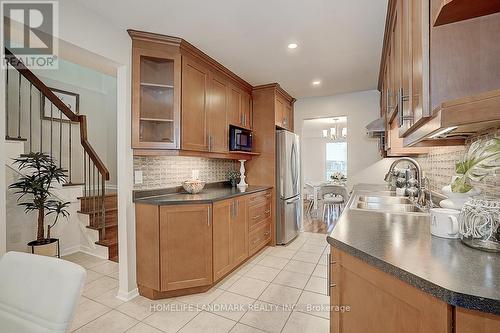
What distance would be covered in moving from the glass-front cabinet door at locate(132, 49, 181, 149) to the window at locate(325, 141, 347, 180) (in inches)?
287

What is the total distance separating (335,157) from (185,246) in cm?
757

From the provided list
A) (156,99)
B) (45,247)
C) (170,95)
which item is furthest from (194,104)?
(45,247)

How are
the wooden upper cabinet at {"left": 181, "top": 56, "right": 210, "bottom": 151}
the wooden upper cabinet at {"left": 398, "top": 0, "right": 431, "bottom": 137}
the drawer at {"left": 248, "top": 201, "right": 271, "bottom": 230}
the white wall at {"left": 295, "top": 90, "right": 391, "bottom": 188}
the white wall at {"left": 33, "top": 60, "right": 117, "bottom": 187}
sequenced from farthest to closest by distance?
the white wall at {"left": 33, "top": 60, "right": 117, "bottom": 187}, the white wall at {"left": 295, "top": 90, "right": 391, "bottom": 188}, the drawer at {"left": 248, "top": 201, "right": 271, "bottom": 230}, the wooden upper cabinet at {"left": 181, "top": 56, "right": 210, "bottom": 151}, the wooden upper cabinet at {"left": 398, "top": 0, "right": 431, "bottom": 137}

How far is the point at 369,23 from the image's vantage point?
2.00 m

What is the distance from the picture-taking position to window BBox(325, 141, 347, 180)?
338 inches

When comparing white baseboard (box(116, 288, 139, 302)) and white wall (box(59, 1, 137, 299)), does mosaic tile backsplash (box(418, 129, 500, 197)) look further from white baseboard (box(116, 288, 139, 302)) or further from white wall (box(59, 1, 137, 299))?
white baseboard (box(116, 288, 139, 302))

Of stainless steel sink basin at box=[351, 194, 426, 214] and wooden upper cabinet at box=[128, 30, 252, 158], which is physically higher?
wooden upper cabinet at box=[128, 30, 252, 158]

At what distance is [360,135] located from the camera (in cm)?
388

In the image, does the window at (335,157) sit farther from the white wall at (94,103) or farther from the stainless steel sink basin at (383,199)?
the white wall at (94,103)

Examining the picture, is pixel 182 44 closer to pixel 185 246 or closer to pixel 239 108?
pixel 239 108

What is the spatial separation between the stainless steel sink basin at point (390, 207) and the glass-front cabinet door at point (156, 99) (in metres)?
1.79

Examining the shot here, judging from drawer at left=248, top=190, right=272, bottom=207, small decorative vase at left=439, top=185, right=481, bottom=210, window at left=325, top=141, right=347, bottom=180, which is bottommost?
drawer at left=248, top=190, right=272, bottom=207

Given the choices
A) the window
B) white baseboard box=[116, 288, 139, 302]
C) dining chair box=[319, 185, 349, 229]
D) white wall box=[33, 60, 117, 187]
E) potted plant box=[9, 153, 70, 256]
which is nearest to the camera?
white baseboard box=[116, 288, 139, 302]

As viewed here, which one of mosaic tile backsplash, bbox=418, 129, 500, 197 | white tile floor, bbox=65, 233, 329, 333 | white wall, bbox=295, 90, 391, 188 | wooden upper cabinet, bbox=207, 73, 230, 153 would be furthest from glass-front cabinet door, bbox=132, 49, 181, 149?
white wall, bbox=295, 90, 391, 188
